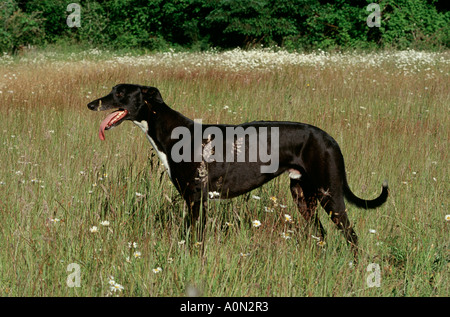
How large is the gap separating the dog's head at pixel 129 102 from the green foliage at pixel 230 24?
56.8 feet

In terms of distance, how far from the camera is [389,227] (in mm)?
3746

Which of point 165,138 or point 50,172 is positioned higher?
point 165,138

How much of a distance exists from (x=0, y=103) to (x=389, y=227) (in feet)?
19.1

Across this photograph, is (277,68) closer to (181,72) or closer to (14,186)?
(181,72)

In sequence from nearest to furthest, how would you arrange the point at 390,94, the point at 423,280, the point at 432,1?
the point at 423,280 < the point at 390,94 < the point at 432,1

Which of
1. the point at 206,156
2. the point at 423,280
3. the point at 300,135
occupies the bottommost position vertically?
the point at 423,280

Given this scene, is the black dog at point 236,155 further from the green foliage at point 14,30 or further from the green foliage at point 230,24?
the green foliage at point 230,24

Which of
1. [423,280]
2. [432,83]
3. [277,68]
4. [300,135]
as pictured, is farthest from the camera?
[277,68]

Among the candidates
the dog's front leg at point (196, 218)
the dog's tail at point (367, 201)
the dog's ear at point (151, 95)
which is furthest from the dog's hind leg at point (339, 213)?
the dog's ear at point (151, 95)

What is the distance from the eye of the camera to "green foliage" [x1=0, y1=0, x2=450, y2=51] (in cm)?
2247

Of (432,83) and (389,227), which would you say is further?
(432,83)

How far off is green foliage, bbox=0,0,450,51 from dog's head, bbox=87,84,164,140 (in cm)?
1731

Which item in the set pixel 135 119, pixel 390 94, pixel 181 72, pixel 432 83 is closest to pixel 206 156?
pixel 135 119

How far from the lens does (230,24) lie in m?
23.9
